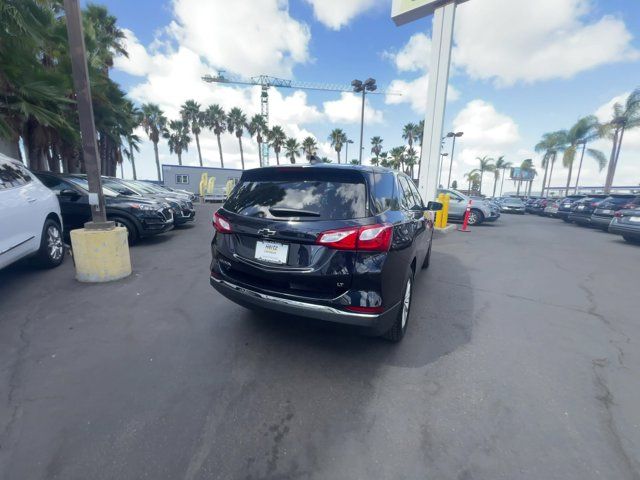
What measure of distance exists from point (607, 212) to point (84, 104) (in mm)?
16742

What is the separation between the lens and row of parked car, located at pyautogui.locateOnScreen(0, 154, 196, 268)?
392 cm

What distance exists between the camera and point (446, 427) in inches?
82.3

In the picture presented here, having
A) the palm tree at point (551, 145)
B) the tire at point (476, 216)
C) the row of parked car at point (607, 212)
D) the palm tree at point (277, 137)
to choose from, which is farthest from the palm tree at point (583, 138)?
the palm tree at point (277, 137)

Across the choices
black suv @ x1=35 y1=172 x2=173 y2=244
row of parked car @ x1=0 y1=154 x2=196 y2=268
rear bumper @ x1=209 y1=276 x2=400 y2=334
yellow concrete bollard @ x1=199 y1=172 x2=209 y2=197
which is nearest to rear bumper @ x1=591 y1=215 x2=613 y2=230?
rear bumper @ x1=209 y1=276 x2=400 y2=334

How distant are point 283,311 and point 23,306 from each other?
353cm

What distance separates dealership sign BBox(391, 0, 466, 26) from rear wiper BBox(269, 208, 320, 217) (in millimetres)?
12199

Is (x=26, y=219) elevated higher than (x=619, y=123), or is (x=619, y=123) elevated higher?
(x=619, y=123)

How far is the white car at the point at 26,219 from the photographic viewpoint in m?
3.81

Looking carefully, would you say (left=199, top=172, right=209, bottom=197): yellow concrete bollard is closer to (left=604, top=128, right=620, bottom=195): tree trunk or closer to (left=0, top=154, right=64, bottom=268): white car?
(left=0, top=154, right=64, bottom=268): white car

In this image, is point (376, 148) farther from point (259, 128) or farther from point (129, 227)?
point (129, 227)

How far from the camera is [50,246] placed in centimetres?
497

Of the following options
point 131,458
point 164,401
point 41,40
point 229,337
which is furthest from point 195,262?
point 41,40

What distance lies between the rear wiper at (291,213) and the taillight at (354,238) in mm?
227

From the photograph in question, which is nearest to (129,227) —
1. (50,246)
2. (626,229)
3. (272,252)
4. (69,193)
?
(69,193)
